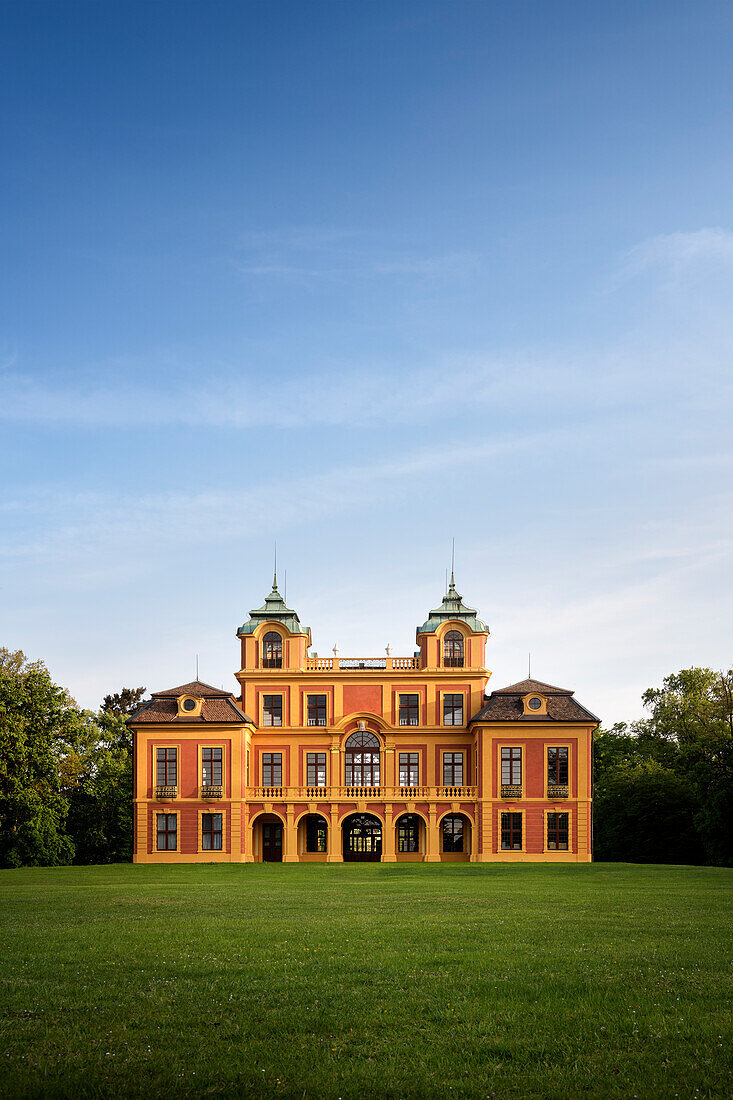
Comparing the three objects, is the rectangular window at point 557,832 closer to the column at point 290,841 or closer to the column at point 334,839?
the column at point 334,839

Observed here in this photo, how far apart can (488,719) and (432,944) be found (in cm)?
4254

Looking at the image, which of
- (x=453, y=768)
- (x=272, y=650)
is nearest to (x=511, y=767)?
(x=453, y=768)

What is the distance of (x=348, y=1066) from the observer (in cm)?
879

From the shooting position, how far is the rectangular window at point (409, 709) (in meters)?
61.1

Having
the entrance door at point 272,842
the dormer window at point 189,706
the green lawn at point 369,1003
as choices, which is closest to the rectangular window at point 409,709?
the entrance door at point 272,842

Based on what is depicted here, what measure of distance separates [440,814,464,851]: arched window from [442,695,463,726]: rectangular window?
18.6 ft

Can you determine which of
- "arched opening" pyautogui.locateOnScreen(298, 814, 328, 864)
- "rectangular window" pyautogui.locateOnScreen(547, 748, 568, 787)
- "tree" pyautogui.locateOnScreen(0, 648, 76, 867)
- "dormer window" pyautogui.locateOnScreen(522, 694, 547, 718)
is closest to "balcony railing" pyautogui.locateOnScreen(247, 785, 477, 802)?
"arched opening" pyautogui.locateOnScreen(298, 814, 328, 864)

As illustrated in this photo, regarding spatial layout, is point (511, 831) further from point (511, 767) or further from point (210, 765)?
point (210, 765)

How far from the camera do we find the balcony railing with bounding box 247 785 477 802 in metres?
58.1

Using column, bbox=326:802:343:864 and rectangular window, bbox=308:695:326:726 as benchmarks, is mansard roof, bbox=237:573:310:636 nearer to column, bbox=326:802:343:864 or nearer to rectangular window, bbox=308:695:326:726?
rectangular window, bbox=308:695:326:726

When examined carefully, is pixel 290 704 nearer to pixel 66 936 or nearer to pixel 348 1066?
pixel 66 936

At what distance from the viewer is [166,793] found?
57.3m

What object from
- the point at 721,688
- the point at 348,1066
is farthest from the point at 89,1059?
the point at 721,688

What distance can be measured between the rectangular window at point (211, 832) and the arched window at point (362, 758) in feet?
27.4
